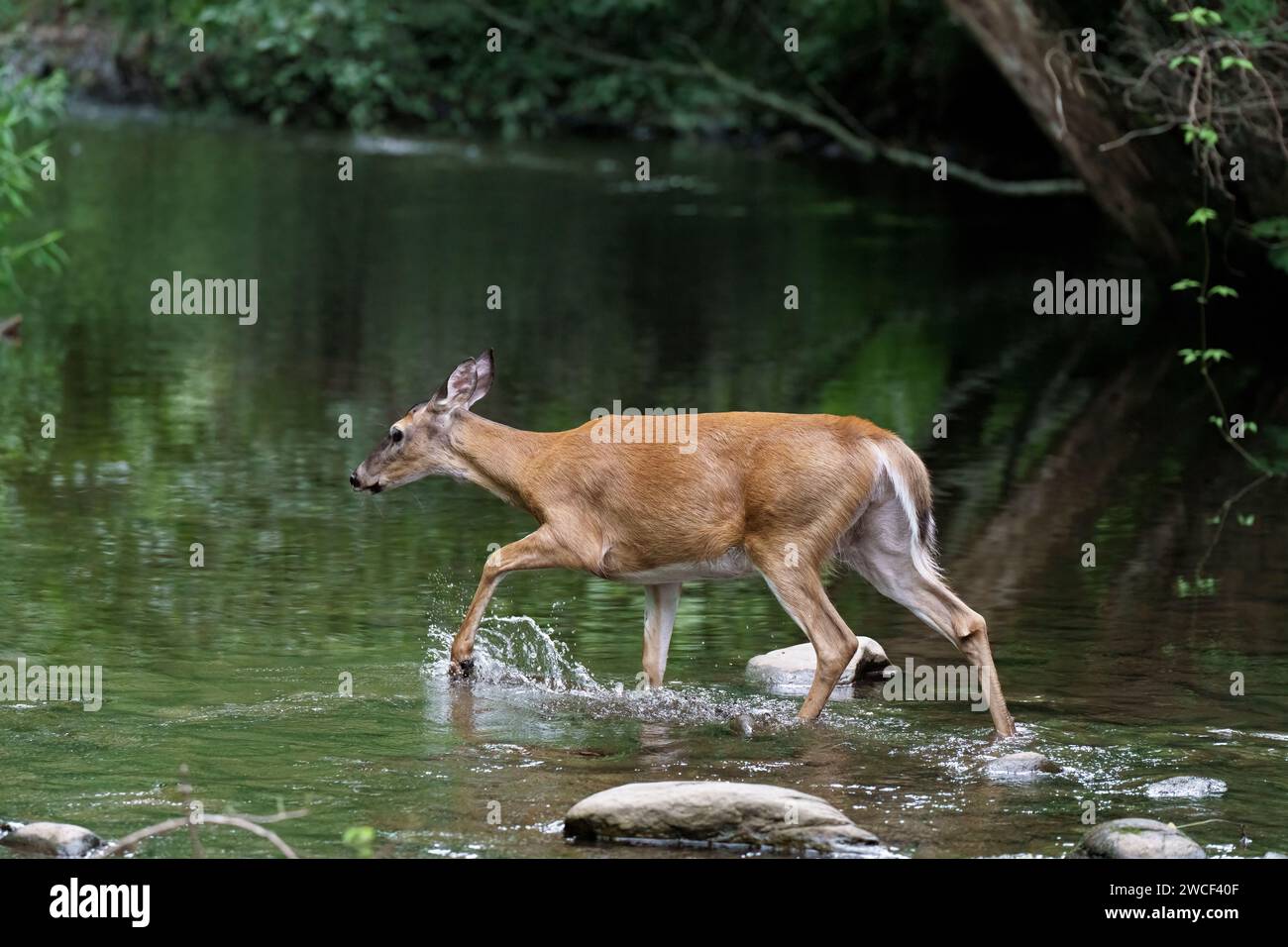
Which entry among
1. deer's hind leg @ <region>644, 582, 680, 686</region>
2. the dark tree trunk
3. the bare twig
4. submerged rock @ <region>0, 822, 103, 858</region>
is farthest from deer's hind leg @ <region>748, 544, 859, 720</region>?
Answer: the dark tree trunk

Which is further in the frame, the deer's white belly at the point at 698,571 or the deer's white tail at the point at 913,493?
the deer's white belly at the point at 698,571

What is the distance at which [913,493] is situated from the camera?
1004 cm

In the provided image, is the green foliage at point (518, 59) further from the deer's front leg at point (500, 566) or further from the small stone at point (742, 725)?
the small stone at point (742, 725)

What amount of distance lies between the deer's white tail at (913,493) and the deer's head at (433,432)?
6.81 feet

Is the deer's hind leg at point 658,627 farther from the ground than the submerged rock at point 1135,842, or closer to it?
farther from the ground

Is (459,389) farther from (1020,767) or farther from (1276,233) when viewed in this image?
(1276,233)

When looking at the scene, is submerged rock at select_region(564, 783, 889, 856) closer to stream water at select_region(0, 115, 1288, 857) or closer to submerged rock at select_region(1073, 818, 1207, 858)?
stream water at select_region(0, 115, 1288, 857)

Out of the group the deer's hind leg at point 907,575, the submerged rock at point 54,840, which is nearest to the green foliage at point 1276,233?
the deer's hind leg at point 907,575

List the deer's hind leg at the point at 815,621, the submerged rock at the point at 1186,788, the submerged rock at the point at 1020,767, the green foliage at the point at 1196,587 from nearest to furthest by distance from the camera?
the submerged rock at the point at 1186,788, the submerged rock at the point at 1020,767, the deer's hind leg at the point at 815,621, the green foliage at the point at 1196,587

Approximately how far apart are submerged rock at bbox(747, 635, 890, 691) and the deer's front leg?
1142mm

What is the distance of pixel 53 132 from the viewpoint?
38969 mm

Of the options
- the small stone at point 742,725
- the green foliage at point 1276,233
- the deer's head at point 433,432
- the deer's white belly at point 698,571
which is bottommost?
the small stone at point 742,725

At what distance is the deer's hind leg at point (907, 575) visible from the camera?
32.6 ft

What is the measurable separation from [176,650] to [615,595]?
2.67 m
